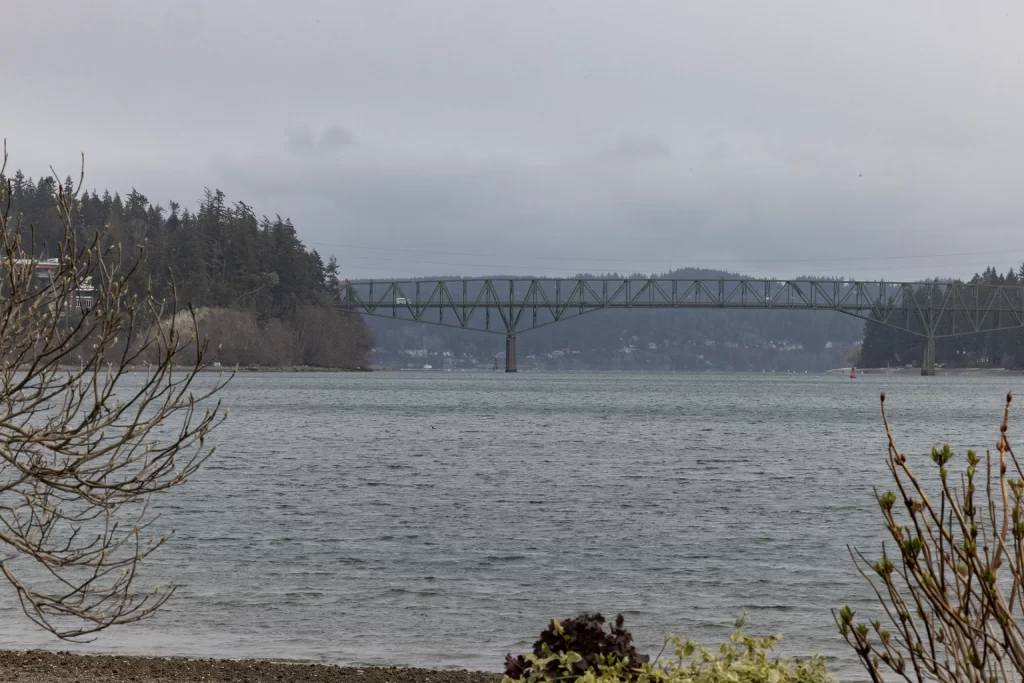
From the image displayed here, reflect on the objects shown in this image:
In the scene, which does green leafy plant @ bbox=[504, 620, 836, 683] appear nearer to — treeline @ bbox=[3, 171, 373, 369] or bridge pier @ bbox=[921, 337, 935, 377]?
treeline @ bbox=[3, 171, 373, 369]

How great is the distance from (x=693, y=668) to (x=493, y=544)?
53.9 ft

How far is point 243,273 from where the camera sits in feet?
514

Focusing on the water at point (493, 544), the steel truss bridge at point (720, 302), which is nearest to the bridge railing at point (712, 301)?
the steel truss bridge at point (720, 302)

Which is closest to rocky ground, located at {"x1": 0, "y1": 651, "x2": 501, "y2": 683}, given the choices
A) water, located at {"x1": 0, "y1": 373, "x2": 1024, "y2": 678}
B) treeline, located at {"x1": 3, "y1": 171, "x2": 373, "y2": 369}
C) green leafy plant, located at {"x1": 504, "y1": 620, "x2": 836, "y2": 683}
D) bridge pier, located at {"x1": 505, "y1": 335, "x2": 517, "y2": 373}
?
water, located at {"x1": 0, "y1": 373, "x2": 1024, "y2": 678}

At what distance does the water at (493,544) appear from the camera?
1389 centimetres

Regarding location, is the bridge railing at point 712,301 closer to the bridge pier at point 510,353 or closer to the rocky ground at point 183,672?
the bridge pier at point 510,353

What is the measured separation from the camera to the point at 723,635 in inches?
546

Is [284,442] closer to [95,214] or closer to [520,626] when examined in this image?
[520,626]

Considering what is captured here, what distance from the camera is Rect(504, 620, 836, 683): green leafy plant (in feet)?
17.1

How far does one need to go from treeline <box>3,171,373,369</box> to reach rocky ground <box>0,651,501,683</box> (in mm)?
130585

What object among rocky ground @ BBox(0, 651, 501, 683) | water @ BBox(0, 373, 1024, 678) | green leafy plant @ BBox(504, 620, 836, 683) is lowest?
water @ BBox(0, 373, 1024, 678)

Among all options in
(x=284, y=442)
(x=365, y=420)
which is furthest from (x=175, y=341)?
Result: (x=365, y=420)

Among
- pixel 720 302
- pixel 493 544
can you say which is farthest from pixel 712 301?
pixel 493 544

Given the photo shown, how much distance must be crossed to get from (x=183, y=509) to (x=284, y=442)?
26.1m
